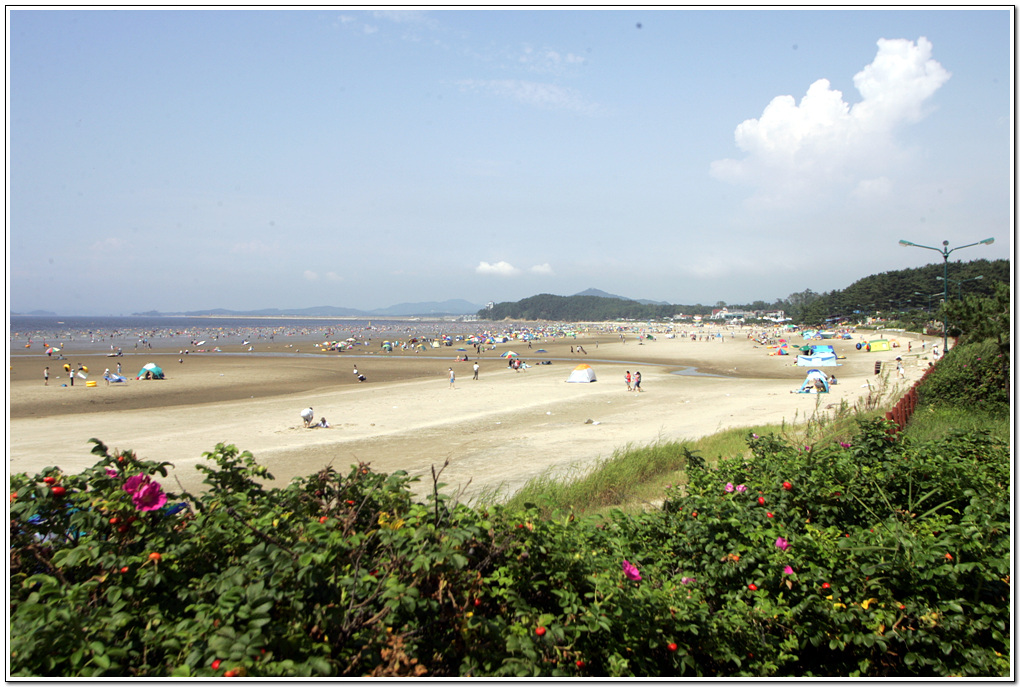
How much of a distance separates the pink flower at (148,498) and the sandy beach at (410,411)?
4.90 feet

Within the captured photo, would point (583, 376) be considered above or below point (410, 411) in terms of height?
above

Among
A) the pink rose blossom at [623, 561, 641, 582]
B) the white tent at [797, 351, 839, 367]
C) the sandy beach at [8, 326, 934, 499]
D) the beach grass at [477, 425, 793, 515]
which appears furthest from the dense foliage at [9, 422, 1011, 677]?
the white tent at [797, 351, 839, 367]

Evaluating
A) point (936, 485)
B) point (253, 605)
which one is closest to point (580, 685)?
point (253, 605)

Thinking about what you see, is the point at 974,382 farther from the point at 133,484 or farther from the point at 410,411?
the point at 410,411

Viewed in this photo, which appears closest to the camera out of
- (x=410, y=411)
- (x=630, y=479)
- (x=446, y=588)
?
(x=446, y=588)

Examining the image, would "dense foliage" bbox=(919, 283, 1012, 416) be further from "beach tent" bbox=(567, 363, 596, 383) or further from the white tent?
the white tent

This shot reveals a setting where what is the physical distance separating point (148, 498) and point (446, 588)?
138 cm

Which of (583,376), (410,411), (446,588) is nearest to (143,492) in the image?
(446,588)

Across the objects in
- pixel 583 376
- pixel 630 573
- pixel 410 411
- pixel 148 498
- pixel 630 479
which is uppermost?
pixel 148 498

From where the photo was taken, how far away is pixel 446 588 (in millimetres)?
2398

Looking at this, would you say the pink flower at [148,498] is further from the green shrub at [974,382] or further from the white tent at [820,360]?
the white tent at [820,360]

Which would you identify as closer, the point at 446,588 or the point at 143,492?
the point at 446,588

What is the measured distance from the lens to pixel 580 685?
2.19 meters

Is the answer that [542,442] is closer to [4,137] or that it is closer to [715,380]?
[4,137]
